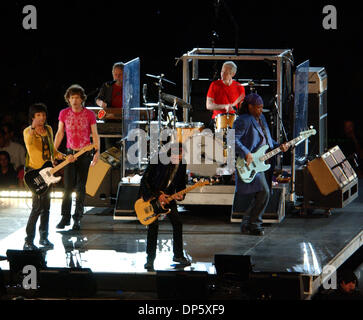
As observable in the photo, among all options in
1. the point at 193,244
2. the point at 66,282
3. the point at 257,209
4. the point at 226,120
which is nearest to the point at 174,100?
the point at 226,120

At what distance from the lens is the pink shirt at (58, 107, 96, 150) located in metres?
10.1

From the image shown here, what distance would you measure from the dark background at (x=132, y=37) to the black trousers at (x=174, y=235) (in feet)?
23.6

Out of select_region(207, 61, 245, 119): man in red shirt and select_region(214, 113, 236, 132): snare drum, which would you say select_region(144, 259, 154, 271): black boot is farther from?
select_region(207, 61, 245, 119): man in red shirt

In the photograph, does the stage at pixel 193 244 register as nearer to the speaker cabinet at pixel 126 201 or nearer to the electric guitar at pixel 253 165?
the speaker cabinet at pixel 126 201

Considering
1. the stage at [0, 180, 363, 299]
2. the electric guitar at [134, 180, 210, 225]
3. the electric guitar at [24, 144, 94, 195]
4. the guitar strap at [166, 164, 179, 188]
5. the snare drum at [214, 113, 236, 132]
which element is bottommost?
the stage at [0, 180, 363, 299]

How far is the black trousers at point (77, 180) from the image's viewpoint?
1026cm

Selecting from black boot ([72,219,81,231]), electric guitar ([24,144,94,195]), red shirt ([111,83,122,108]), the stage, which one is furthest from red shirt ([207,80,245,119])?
electric guitar ([24,144,94,195])

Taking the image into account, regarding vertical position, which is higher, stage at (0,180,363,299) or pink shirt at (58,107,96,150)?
pink shirt at (58,107,96,150)

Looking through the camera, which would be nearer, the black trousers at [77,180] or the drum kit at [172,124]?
the black trousers at [77,180]

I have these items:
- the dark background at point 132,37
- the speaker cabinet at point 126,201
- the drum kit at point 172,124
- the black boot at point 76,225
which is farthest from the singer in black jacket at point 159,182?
the dark background at point 132,37

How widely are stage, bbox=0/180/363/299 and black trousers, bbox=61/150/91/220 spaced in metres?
0.26
